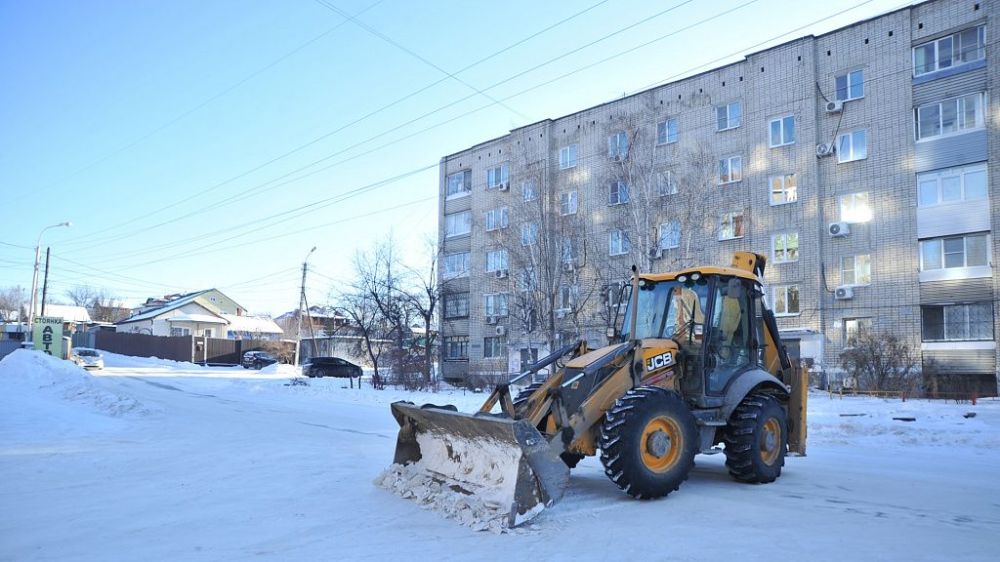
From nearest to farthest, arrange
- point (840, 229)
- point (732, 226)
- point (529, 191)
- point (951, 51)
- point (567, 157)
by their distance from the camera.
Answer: point (951, 51), point (840, 229), point (732, 226), point (529, 191), point (567, 157)

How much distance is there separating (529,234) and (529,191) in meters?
2.45

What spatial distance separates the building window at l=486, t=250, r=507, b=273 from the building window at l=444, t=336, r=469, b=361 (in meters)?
4.98

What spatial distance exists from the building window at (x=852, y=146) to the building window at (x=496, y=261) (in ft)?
55.9

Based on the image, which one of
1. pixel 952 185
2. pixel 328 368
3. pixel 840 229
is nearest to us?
pixel 952 185

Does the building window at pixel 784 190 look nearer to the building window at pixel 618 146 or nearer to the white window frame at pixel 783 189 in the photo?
the white window frame at pixel 783 189

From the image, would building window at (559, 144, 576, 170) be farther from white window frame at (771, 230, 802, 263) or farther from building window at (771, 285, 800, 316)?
building window at (771, 285, 800, 316)

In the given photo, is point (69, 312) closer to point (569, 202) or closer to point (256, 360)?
point (256, 360)

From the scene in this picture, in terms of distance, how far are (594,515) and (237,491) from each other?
4.08 m

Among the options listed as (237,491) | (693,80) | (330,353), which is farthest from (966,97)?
(330,353)

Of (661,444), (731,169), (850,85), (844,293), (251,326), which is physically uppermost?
(850,85)

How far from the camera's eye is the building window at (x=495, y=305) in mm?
40028

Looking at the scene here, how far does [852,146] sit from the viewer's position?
27922 millimetres

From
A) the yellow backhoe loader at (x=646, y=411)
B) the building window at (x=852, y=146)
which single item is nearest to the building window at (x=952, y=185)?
the building window at (x=852, y=146)

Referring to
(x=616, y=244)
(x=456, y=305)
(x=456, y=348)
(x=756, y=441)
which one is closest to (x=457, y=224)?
(x=456, y=305)
